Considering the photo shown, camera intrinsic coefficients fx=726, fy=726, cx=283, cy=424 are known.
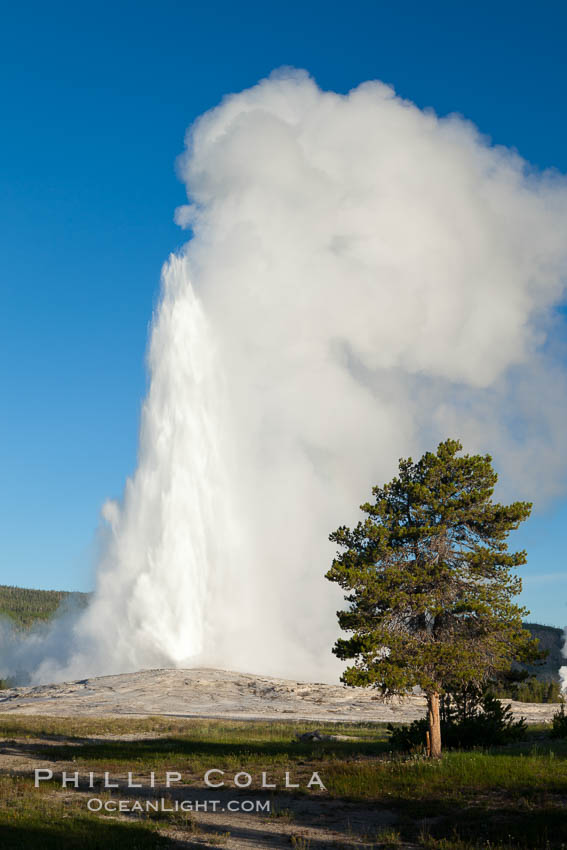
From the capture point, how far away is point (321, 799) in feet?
60.7

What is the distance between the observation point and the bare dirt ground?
51.0 meters

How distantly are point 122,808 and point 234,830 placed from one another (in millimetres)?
3418

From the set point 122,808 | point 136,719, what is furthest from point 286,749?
point 136,719

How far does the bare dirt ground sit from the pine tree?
2876cm

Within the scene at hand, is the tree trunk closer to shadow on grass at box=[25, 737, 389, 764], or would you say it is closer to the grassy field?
the grassy field

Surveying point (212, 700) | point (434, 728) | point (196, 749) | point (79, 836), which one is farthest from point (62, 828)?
point (212, 700)

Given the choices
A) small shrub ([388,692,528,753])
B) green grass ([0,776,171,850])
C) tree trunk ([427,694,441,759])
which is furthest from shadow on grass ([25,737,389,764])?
green grass ([0,776,171,850])

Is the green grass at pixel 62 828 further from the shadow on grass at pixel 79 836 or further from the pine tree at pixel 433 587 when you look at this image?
the pine tree at pixel 433 587

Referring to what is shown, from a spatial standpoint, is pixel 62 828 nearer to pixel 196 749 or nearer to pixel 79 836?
pixel 79 836

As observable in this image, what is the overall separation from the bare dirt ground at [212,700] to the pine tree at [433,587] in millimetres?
28755

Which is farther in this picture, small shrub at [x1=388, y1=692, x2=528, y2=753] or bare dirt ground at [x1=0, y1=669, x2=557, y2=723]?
bare dirt ground at [x1=0, y1=669, x2=557, y2=723]

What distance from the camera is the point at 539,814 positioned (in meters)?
15.1

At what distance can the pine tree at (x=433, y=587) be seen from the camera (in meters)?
21.3

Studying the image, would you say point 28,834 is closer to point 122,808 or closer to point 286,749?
point 122,808
